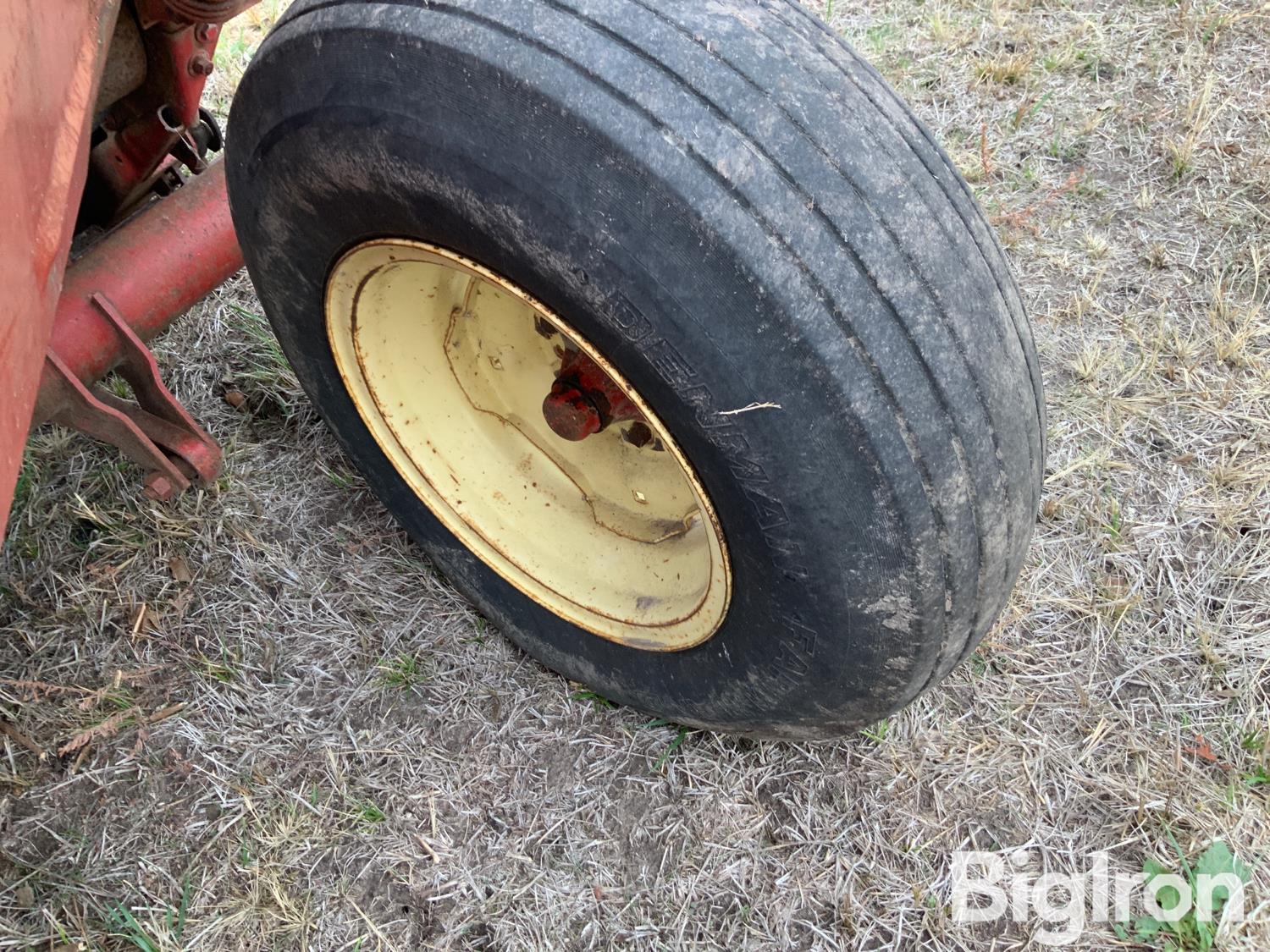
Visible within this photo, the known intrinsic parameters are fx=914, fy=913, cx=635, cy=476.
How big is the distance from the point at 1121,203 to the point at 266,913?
9.25 feet

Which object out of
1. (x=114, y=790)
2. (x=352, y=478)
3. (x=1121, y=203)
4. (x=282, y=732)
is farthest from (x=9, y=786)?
(x=1121, y=203)

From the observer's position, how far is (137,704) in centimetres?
178

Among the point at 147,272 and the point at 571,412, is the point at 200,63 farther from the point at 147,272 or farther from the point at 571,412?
the point at 571,412

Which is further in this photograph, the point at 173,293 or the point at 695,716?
the point at 173,293

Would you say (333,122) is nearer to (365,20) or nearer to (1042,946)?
(365,20)

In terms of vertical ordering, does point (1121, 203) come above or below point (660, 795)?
above

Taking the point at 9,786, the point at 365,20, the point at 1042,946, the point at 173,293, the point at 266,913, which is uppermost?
the point at 365,20

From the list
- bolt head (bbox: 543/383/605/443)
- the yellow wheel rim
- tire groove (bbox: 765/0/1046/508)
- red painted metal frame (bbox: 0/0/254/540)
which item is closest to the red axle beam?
red painted metal frame (bbox: 0/0/254/540)

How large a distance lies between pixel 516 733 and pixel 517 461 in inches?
21.0

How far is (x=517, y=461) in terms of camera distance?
5.96ft

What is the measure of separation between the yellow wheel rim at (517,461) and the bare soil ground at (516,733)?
0.91 feet

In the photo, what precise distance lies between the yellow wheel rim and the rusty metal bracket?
40 centimetres

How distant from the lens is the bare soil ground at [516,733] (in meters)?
1.59

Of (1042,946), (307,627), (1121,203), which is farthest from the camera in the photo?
(1121,203)
